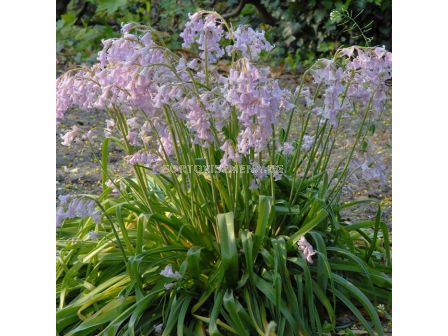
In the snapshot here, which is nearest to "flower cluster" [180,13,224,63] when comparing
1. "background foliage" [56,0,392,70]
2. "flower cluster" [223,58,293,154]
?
"flower cluster" [223,58,293,154]

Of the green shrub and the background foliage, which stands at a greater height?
the background foliage

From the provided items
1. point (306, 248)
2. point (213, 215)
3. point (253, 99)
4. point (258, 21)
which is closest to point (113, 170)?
point (213, 215)

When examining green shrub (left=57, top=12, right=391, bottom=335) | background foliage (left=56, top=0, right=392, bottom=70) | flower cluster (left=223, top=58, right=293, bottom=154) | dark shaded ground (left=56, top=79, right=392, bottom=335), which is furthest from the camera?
background foliage (left=56, top=0, right=392, bottom=70)

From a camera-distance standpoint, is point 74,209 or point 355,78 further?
point 355,78

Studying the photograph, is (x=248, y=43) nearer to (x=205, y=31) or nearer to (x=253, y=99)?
(x=205, y=31)

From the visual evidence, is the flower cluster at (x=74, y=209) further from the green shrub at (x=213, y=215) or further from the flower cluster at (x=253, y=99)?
the flower cluster at (x=253, y=99)

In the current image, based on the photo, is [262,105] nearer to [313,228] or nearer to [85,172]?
[313,228]

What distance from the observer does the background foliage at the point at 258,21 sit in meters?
5.80

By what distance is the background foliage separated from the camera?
19.0ft

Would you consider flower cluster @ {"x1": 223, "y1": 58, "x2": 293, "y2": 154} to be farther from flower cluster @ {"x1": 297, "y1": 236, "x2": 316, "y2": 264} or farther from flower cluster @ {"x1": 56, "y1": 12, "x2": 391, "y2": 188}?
flower cluster @ {"x1": 297, "y1": 236, "x2": 316, "y2": 264}

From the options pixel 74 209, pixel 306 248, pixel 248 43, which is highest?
pixel 248 43

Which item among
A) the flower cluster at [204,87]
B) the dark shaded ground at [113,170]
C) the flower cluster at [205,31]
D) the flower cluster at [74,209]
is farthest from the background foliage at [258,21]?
the flower cluster at [74,209]

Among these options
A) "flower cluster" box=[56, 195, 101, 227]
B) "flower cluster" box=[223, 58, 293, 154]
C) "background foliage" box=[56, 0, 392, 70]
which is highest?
"background foliage" box=[56, 0, 392, 70]

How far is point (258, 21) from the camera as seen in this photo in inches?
257
